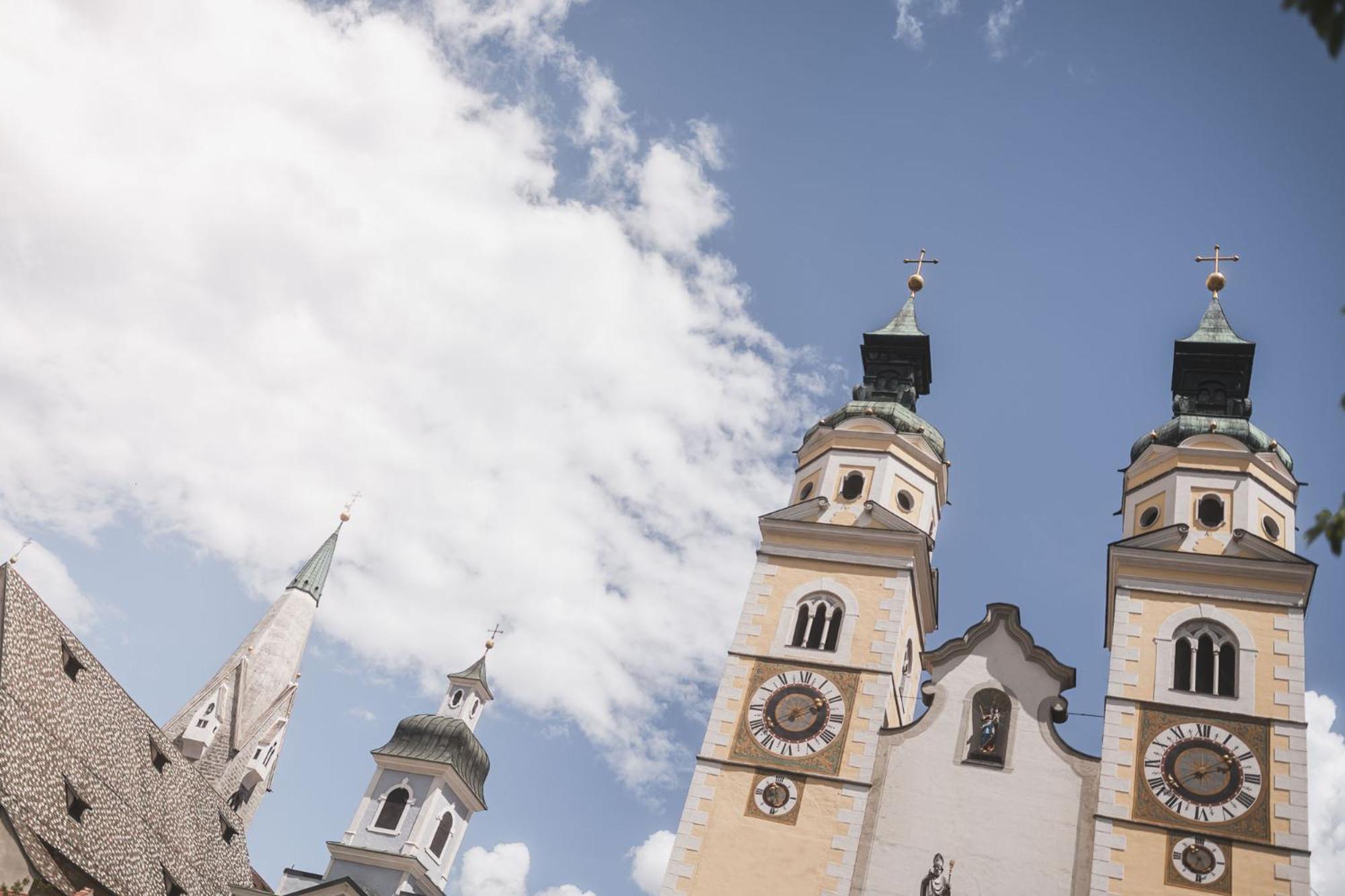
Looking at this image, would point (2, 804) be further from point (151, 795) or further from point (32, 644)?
point (151, 795)

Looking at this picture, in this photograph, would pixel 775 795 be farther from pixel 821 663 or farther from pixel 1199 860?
pixel 1199 860

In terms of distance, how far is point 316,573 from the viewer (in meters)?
47.2

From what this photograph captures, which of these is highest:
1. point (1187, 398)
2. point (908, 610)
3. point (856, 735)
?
point (1187, 398)

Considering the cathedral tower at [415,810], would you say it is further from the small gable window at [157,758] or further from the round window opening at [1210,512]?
the round window opening at [1210,512]

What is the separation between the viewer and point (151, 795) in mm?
25828

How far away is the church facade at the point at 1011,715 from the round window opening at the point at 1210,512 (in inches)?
1.1

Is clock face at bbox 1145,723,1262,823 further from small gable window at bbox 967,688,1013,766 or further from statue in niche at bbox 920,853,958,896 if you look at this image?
statue in niche at bbox 920,853,958,896

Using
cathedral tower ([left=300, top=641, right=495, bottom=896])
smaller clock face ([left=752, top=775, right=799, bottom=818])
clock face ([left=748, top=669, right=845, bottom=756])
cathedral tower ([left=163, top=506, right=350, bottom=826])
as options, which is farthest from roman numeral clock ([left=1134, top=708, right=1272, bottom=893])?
cathedral tower ([left=163, top=506, right=350, bottom=826])

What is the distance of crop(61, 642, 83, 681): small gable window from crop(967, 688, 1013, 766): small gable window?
17.8 metres

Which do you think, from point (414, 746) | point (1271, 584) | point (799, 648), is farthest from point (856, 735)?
point (414, 746)

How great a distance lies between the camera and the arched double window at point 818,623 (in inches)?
790

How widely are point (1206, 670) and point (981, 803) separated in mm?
4257

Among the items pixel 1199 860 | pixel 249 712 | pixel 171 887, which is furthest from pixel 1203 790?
pixel 249 712

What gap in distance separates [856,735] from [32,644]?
51.4 ft
